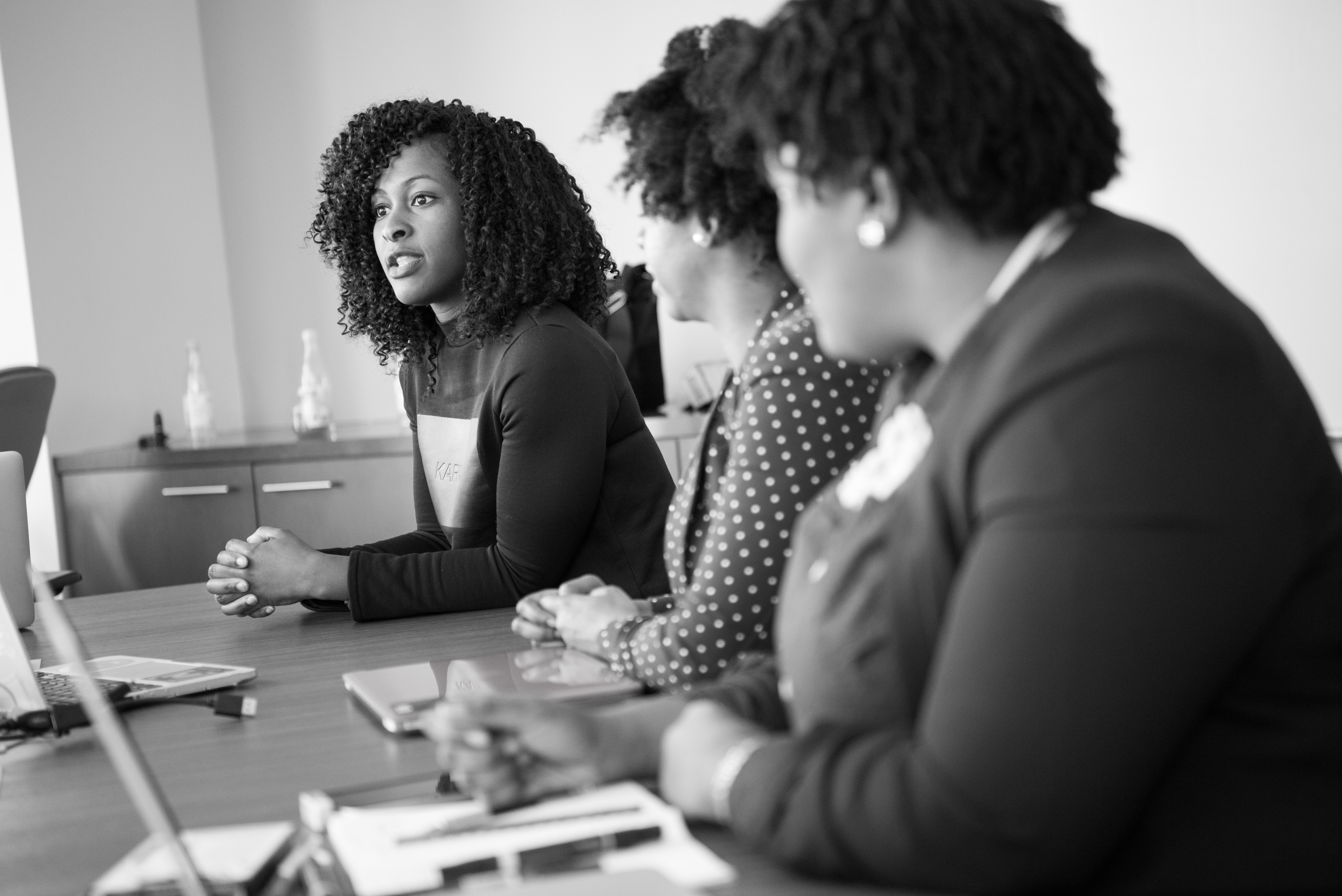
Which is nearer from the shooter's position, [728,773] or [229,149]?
[728,773]

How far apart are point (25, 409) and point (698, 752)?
301 centimetres

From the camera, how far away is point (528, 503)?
1.83m

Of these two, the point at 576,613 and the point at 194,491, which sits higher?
the point at 576,613

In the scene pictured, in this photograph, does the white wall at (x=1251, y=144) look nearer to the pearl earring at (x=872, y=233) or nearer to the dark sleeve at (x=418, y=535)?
the dark sleeve at (x=418, y=535)

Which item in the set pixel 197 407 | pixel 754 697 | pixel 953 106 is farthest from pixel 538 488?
pixel 197 407

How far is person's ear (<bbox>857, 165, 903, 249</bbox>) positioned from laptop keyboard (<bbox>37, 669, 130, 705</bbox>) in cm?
90

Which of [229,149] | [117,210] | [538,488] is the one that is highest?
[229,149]

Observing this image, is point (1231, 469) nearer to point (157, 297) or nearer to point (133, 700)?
point (133, 700)

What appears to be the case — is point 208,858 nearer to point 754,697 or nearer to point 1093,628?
point 754,697

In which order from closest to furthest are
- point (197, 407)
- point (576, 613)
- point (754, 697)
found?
1. point (754, 697)
2. point (576, 613)
3. point (197, 407)

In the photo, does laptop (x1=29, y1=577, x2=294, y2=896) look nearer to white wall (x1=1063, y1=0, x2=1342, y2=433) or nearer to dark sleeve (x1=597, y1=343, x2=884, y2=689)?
dark sleeve (x1=597, y1=343, x2=884, y2=689)

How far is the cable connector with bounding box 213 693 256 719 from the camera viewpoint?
1.30m

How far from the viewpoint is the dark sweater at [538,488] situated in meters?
1.81

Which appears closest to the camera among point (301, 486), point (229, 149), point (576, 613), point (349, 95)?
point (576, 613)
